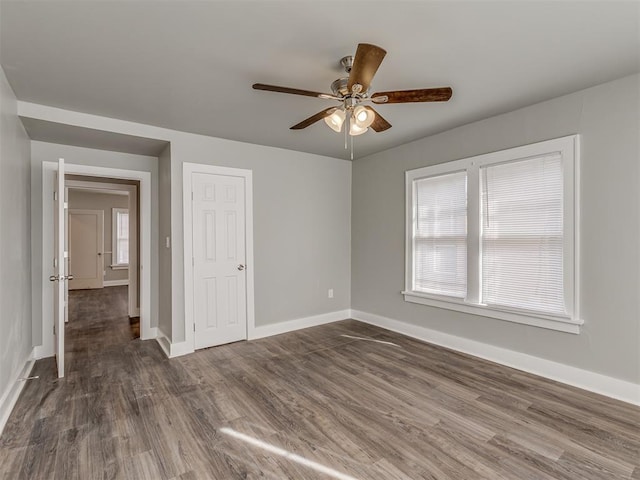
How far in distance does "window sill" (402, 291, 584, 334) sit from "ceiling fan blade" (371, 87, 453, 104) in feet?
7.25

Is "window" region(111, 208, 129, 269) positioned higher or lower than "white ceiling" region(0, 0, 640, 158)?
lower

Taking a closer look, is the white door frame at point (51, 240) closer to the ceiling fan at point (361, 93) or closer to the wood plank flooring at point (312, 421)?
the wood plank flooring at point (312, 421)

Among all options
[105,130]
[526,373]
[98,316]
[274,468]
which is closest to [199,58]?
[105,130]

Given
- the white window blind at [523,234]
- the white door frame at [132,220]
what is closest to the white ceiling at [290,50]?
the white window blind at [523,234]

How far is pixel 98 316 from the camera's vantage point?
5465mm

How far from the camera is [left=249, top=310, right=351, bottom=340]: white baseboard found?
419cm

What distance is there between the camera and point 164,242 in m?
3.97

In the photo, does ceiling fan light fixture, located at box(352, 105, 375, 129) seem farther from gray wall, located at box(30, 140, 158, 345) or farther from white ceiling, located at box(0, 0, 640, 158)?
gray wall, located at box(30, 140, 158, 345)

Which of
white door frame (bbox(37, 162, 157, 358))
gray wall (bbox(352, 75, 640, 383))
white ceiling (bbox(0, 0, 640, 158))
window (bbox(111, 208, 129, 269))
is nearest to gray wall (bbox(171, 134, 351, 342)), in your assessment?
white door frame (bbox(37, 162, 157, 358))

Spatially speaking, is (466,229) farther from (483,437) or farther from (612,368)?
(483,437)

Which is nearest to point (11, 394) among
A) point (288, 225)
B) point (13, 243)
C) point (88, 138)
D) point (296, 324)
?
point (13, 243)

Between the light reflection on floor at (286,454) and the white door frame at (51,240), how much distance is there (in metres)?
2.62

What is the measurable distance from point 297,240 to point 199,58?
277 cm

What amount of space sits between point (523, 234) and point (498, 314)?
0.85 metres
